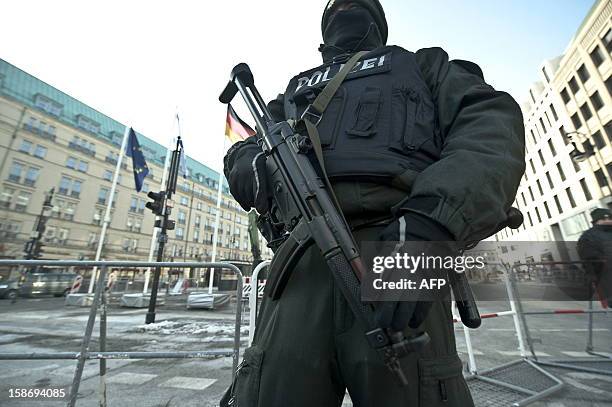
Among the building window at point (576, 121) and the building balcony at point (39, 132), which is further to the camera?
the building balcony at point (39, 132)

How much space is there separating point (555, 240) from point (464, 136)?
37287 millimetres

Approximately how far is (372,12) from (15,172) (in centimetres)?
3877

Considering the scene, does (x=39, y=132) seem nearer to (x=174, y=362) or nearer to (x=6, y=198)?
(x=6, y=198)

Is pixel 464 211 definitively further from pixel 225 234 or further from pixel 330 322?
pixel 225 234

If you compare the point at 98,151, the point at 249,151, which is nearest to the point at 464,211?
the point at 249,151

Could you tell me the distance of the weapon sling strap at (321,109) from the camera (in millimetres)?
1044

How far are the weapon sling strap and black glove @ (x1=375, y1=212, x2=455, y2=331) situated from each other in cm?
23

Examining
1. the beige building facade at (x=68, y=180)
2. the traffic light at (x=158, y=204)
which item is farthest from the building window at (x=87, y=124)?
the traffic light at (x=158, y=204)

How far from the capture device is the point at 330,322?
3.00 ft

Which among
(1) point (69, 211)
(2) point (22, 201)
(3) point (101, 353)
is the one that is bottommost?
(3) point (101, 353)

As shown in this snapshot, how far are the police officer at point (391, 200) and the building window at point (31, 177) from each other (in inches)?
1519

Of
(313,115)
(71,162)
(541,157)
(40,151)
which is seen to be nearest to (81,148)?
(71,162)

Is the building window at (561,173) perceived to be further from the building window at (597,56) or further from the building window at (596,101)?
the building window at (597,56)

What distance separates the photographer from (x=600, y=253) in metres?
4.42
